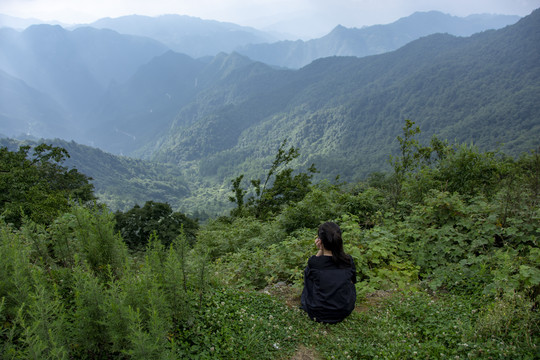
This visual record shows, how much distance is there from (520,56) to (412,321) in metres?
248

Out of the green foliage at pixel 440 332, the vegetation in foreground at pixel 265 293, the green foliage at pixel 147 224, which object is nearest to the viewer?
the vegetation in foreground at pixel 265 293

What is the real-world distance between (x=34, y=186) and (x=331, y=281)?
62.3 ft

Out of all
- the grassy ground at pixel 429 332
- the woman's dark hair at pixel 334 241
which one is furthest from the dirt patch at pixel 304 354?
the woman's dark hair at pixel 334 241

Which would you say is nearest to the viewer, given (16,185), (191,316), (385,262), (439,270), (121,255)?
(191,316)

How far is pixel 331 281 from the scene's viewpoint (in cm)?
420

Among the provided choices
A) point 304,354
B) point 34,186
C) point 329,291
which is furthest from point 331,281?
point 34,186

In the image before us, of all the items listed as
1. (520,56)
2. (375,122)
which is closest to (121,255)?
(375,122)

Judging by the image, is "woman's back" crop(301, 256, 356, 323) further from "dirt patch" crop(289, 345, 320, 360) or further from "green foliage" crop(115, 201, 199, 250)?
"green foliage" crop(115, 201, 199, 250)

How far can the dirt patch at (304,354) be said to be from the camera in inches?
141

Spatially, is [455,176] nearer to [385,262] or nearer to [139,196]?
[385,262]

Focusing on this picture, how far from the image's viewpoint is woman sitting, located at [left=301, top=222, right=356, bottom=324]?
13.6ft

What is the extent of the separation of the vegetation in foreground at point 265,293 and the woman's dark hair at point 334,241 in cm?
89

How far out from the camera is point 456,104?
6909 inches

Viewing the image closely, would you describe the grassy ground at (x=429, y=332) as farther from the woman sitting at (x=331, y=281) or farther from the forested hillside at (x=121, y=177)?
the forested hillside at (x=121, y=177)
